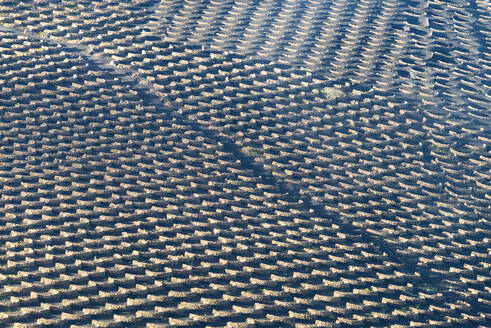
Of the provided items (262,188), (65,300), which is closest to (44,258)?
(65,300)

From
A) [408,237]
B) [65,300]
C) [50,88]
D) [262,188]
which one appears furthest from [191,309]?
[50,88]

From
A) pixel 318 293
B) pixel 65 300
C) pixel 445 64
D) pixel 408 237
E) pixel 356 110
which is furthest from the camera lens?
pixel 445 64

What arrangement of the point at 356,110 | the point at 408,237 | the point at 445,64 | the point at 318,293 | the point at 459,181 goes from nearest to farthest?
the point at 318,293 → the point at 408,237 → the point at 459,181 → the point at 356,110 → the point at 445,64

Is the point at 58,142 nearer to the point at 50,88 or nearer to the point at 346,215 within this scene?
the point at 50,88

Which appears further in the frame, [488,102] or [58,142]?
[488,102]

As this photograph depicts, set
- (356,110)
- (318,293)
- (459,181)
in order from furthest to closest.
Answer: (356,110) < (459,181) < (318,293)

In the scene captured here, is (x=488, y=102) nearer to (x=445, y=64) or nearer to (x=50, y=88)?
(x=445, y=64)
